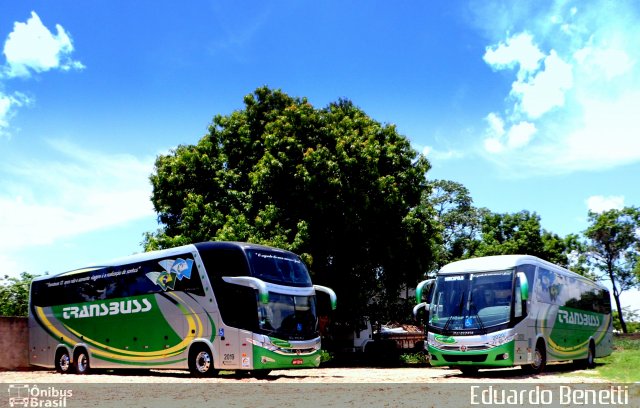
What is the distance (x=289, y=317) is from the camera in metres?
20.4

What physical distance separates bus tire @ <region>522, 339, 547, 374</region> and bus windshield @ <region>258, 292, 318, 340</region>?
263 inches

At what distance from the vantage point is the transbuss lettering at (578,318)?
23.9 metres

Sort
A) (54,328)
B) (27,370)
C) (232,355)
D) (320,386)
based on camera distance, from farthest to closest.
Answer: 1. (27,370)
2. (54,328)
3. (232,355)
4. (320,386)

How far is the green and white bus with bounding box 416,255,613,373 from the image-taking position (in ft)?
63.5

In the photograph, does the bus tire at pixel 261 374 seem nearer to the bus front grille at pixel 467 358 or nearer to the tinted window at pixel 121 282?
the tinted window at pixel 121 282

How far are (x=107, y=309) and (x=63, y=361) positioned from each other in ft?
13.4

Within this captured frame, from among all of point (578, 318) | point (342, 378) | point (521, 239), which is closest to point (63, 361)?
point (342, 378)

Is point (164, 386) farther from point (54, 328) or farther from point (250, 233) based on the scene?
point (250, 233)

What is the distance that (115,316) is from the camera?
77.8 ft

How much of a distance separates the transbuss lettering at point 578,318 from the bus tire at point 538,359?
228 centimetres

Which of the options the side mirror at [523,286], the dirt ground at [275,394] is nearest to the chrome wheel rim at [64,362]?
the dirt ground at [275,394]

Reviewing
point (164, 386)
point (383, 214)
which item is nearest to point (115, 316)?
point (164, 386)

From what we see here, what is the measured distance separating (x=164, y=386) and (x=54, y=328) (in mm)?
11866

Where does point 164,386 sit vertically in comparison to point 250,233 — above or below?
below
